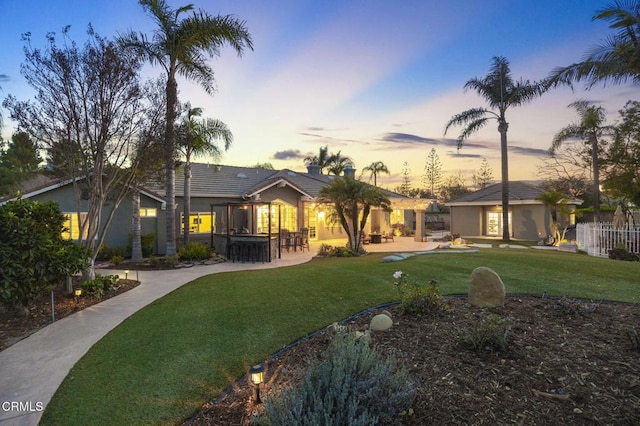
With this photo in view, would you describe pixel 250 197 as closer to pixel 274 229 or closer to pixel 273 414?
pixel 274 229

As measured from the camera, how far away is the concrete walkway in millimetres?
3803

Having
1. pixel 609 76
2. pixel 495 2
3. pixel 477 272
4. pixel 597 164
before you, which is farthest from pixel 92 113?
pixel 597 164

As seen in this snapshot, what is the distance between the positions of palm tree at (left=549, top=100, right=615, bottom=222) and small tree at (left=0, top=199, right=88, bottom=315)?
2676cm

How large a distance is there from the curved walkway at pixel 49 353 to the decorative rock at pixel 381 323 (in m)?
4.02

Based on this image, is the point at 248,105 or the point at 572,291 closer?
the point at 572,291

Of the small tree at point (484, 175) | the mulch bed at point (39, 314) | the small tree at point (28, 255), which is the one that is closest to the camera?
the mulch bed at point (39, 314)

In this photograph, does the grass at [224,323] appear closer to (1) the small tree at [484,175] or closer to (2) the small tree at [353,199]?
(2) the small tree at [353,199]

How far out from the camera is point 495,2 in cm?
1002

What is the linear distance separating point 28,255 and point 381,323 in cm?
684

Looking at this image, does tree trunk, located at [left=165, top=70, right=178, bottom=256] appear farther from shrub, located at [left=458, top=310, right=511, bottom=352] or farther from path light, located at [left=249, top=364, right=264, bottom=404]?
shrub, located at [left=458, top=310, right=511, bottom=352]

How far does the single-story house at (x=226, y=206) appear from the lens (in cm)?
1508

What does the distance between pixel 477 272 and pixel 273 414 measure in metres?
4.54

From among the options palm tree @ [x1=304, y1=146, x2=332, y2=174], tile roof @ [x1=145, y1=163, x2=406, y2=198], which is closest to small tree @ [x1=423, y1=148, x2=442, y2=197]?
palm tree @ [x1=304, y1=146, x2=332, y2=174]

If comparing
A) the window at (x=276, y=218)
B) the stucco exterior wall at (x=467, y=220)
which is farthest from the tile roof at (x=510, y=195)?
the window at (x=276, y=218)
